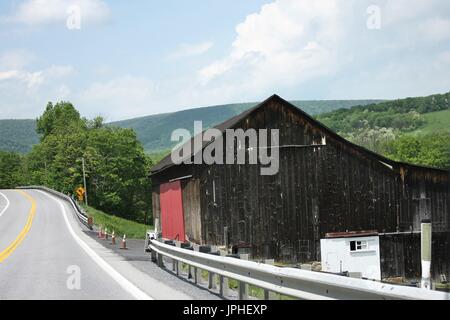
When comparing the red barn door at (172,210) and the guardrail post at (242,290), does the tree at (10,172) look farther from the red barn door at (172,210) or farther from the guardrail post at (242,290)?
the guardrail post at (242,290)

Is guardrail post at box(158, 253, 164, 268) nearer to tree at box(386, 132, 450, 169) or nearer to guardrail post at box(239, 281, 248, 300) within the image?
guardrail post at box(239, 281, 248, 300)

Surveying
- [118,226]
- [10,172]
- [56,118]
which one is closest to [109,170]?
[118,226]

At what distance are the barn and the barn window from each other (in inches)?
2.0

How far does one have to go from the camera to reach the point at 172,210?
35344 millimetres

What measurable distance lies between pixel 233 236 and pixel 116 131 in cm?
7913

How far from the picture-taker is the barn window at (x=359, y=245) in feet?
103

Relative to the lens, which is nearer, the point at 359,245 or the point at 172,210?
the point at 359,245

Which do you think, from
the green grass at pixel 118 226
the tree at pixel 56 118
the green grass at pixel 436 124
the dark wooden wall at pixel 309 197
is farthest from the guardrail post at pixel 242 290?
the green grass at pixel 436 124

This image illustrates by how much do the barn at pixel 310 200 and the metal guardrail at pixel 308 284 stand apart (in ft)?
61.6

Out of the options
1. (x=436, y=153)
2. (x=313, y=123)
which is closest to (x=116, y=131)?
(x=436, y=153)

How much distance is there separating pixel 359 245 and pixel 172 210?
1059 cm

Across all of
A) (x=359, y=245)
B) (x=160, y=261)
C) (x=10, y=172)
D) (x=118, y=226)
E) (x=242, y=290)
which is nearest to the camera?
(x=242, y=290)

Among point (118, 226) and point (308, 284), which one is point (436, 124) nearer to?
point (118, 226)
